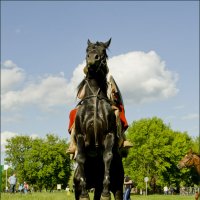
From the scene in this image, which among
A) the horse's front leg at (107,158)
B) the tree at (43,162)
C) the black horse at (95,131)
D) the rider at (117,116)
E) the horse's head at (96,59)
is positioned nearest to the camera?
the horse's front leg at (107,158)

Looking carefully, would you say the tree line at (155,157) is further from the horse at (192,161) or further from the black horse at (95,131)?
the black horse at (95,131)

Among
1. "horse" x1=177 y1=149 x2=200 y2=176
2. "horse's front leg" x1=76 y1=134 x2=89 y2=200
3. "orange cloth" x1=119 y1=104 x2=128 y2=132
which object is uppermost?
"orange cloth" x1=119 y1=104 x2=128 y2=132

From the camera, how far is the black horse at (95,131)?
777 centimetres

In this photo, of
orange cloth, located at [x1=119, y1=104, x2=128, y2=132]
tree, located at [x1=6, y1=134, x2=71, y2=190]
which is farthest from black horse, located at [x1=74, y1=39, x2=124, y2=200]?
tree, located at [x1=6, y1=134, x2=71, y2=190]

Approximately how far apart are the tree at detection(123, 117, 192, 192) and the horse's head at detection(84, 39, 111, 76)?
75096 mm

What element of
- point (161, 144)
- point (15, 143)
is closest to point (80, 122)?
point (161, 144)

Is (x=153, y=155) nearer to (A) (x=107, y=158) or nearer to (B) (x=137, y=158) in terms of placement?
(B) (x=137, y=158)

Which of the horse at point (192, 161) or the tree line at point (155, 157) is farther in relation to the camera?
the tree line at point (155, 157)

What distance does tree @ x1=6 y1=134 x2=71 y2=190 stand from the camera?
314ft

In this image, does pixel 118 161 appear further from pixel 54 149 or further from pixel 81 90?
pixel 54 149

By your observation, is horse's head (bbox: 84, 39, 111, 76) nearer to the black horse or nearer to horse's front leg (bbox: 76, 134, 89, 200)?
the black horse

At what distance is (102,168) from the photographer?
835 cm

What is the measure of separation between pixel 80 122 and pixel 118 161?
1.38 metres

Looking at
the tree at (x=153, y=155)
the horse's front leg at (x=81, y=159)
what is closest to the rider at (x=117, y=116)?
the horse's front leg at (x=81, y=159)
